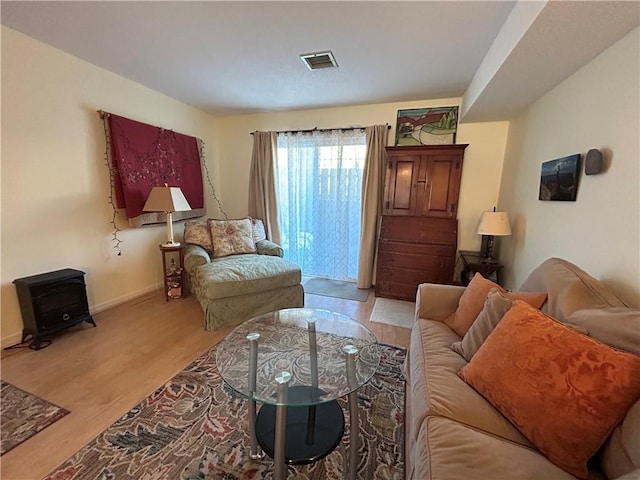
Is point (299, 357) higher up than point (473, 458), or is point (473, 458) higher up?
point (473, 458)

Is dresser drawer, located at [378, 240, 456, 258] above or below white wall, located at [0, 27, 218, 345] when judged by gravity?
below

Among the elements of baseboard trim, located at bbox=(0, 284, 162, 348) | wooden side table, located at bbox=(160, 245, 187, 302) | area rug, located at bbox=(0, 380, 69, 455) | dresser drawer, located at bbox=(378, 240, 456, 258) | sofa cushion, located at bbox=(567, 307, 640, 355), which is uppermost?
sofa cushion, located at bbox=(567, 307, 640, 355)

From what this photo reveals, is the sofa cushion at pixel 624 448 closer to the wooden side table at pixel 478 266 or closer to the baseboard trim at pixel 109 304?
the wooden side table at pixel 478 266

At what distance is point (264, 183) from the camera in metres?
3.87

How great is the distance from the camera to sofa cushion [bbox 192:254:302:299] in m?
2.41

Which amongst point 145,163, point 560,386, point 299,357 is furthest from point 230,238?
point 560,386

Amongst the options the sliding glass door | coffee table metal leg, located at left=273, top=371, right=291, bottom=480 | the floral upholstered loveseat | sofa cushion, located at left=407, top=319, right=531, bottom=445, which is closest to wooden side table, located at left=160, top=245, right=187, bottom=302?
the floral upholstered loveseat

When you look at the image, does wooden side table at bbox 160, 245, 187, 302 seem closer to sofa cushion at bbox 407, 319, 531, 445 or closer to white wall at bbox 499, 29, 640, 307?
sofa cushion at bbox 407, 319, 531, 445

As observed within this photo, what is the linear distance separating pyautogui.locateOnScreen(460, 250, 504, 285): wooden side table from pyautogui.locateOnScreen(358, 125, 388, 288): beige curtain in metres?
1.04

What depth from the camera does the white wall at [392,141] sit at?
124 inches

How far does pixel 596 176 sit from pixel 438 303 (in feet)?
3.61

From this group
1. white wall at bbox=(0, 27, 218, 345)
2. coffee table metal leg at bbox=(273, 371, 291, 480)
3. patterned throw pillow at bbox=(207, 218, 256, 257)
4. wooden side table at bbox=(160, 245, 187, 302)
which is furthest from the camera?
patterned throw pillow at bbox=(207, 218, 256, 257)

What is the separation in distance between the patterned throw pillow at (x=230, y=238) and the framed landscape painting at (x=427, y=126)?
2138mm

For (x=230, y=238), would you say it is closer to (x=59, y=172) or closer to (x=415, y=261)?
(x=59, y=172)
